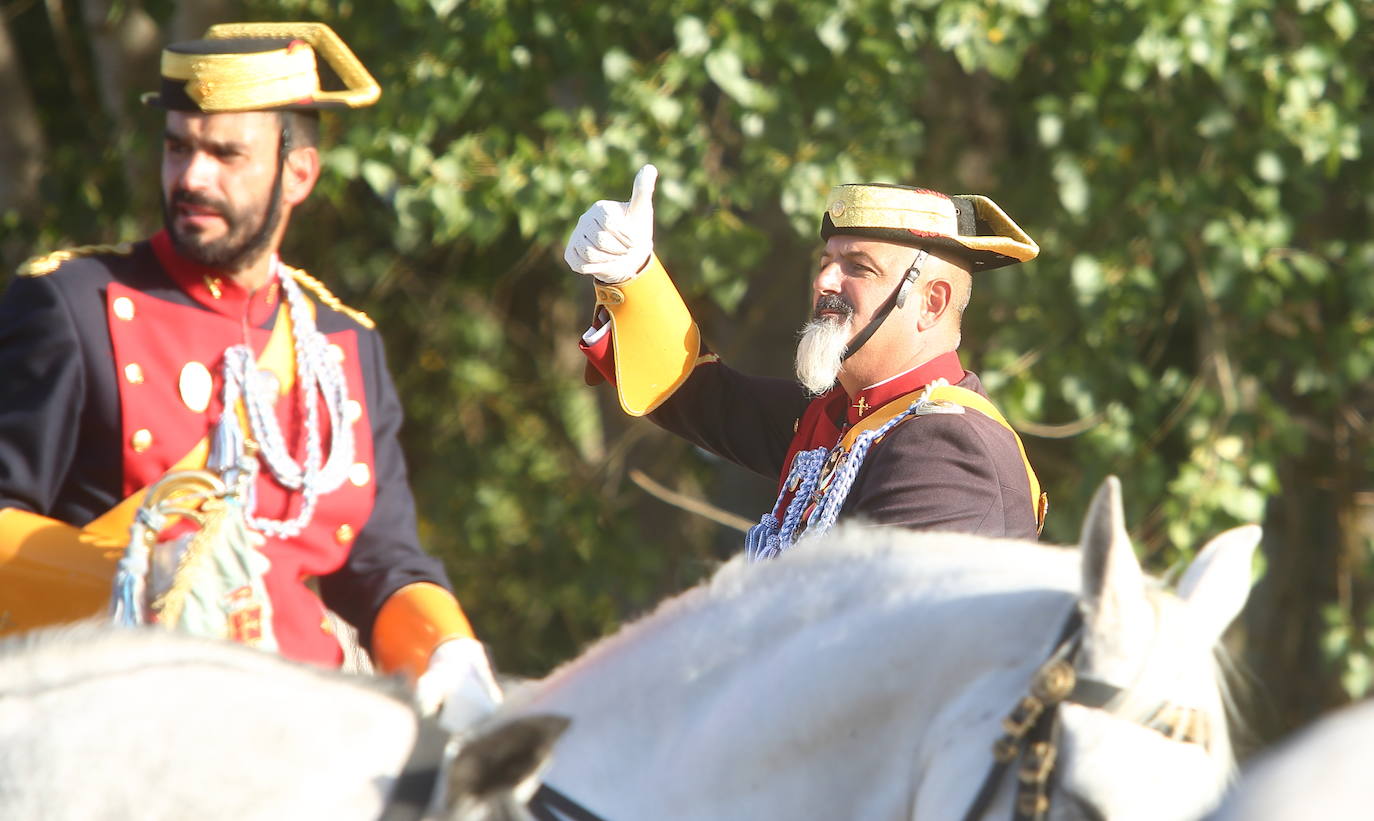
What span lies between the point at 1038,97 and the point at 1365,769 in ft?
13.2

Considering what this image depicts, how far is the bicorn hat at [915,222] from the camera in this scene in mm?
2443

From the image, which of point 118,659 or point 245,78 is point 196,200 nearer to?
point 245,78

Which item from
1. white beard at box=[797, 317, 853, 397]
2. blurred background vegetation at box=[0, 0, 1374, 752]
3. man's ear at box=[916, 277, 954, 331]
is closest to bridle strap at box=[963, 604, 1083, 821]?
white beard at box=[797, 317, 853, 397]

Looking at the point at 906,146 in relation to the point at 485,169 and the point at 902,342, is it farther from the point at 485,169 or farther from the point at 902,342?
the point at 902,342

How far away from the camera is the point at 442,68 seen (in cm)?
436

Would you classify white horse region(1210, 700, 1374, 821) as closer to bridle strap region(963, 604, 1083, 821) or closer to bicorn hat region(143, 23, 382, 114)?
bridle strap region(963, 604, 1083, 821)

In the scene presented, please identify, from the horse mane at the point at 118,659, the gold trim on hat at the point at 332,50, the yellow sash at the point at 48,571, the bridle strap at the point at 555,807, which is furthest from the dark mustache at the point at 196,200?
the bridle strap at the point at 555,807

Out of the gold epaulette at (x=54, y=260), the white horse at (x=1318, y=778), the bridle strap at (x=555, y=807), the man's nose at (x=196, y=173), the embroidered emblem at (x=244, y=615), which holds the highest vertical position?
the man's nose at (x=196, y=173)

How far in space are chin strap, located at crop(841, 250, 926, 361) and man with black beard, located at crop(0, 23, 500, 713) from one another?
0.76m

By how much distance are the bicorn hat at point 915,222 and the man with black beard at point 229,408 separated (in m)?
0.92

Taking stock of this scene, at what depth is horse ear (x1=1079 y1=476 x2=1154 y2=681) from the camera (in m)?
1.24

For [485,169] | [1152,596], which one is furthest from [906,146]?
[1152,596]

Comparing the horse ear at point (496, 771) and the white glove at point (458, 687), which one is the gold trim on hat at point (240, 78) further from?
the horse ear at point (496, 771)

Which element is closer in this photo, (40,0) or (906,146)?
(906,146)
